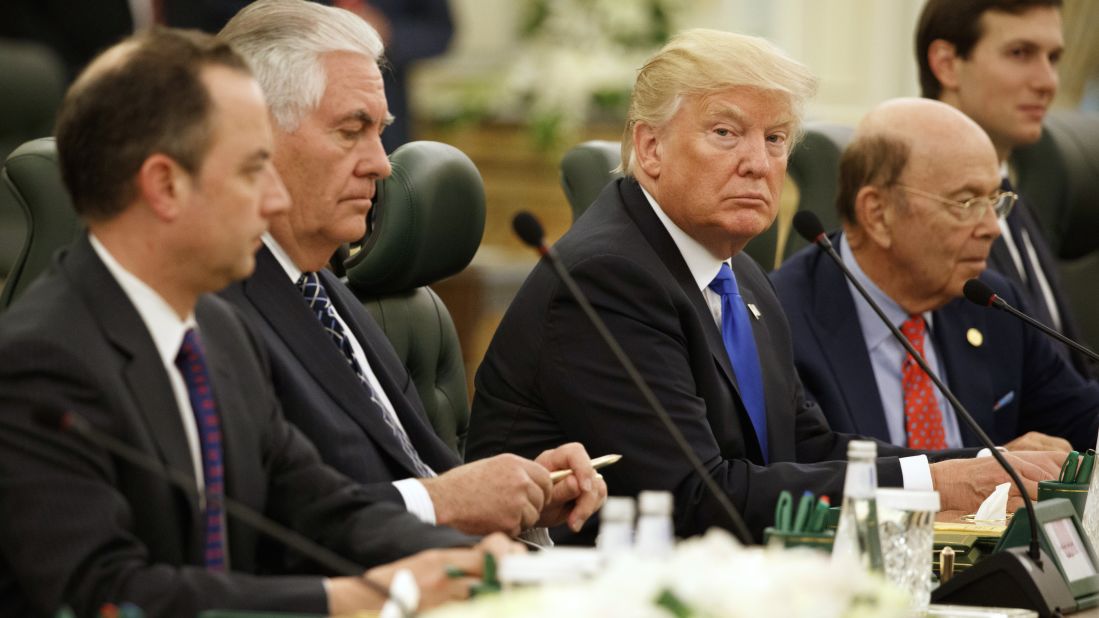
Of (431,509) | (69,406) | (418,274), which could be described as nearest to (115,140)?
(69,406)

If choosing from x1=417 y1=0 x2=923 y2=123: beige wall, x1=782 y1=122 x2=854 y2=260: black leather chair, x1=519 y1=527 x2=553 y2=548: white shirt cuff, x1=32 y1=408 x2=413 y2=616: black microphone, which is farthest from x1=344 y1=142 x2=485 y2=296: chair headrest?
x1=417 y1=0 x2=923 y2=123: beige wall

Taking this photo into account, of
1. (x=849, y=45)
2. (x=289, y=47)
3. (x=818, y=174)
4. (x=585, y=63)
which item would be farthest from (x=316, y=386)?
(x=849, y=45)

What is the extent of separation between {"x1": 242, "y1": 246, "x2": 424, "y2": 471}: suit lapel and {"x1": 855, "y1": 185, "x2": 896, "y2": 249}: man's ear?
4.84 feet

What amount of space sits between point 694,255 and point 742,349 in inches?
7.0

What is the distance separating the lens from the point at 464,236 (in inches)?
124

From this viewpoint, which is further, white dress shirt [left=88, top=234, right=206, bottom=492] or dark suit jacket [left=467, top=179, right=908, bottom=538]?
dark suit jacket [left=467, top=179, right=908, bottom=538]

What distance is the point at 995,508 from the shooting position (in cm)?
253

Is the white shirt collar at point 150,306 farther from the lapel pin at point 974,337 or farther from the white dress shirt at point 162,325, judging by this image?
the lapel pin at point 974,337

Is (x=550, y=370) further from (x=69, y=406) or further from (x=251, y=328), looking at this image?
(x=69, y=406)

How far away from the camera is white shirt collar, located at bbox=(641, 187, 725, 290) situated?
9.36 ft

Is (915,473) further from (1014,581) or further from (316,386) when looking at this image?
(316,386)

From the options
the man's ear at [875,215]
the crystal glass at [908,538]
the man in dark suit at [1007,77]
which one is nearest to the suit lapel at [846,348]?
the man's ear at [875,215]

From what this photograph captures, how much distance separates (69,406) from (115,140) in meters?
0.28

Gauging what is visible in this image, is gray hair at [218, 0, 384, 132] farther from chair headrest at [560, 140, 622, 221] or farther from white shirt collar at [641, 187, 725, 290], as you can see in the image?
chair headrest at [560, 140, 622, 221]
